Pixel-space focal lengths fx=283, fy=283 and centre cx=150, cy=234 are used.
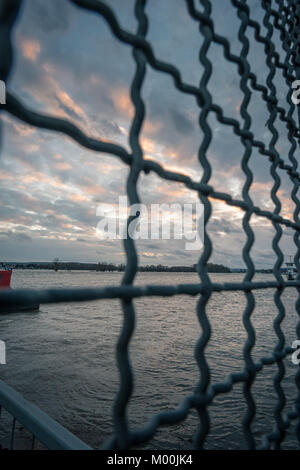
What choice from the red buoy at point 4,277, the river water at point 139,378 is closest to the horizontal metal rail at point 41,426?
the river water at point 139,378

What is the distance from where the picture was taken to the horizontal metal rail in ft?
5.60

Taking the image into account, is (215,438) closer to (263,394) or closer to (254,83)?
(263,394)

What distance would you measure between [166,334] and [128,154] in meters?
16.9

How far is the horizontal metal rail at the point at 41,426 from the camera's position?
1708mm

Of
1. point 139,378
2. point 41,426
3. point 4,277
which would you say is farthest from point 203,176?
point 4,277

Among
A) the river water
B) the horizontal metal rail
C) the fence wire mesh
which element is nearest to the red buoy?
the river water

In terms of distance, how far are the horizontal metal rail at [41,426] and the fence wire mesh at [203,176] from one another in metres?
0.94

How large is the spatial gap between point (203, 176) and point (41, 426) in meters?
1.93

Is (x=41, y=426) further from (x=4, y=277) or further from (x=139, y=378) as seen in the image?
(x=4, y=277)

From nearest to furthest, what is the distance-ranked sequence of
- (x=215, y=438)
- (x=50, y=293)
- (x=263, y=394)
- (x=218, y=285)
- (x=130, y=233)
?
(x=50, y=293) < (x=130, y=233) < (x=218, y=285) < (x=215, y=438) < (x=263, y=394)

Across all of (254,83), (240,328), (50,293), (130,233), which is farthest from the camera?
(240,328)

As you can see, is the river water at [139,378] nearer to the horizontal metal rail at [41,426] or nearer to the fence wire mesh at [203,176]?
the horizontal metal rail at [41,426]
